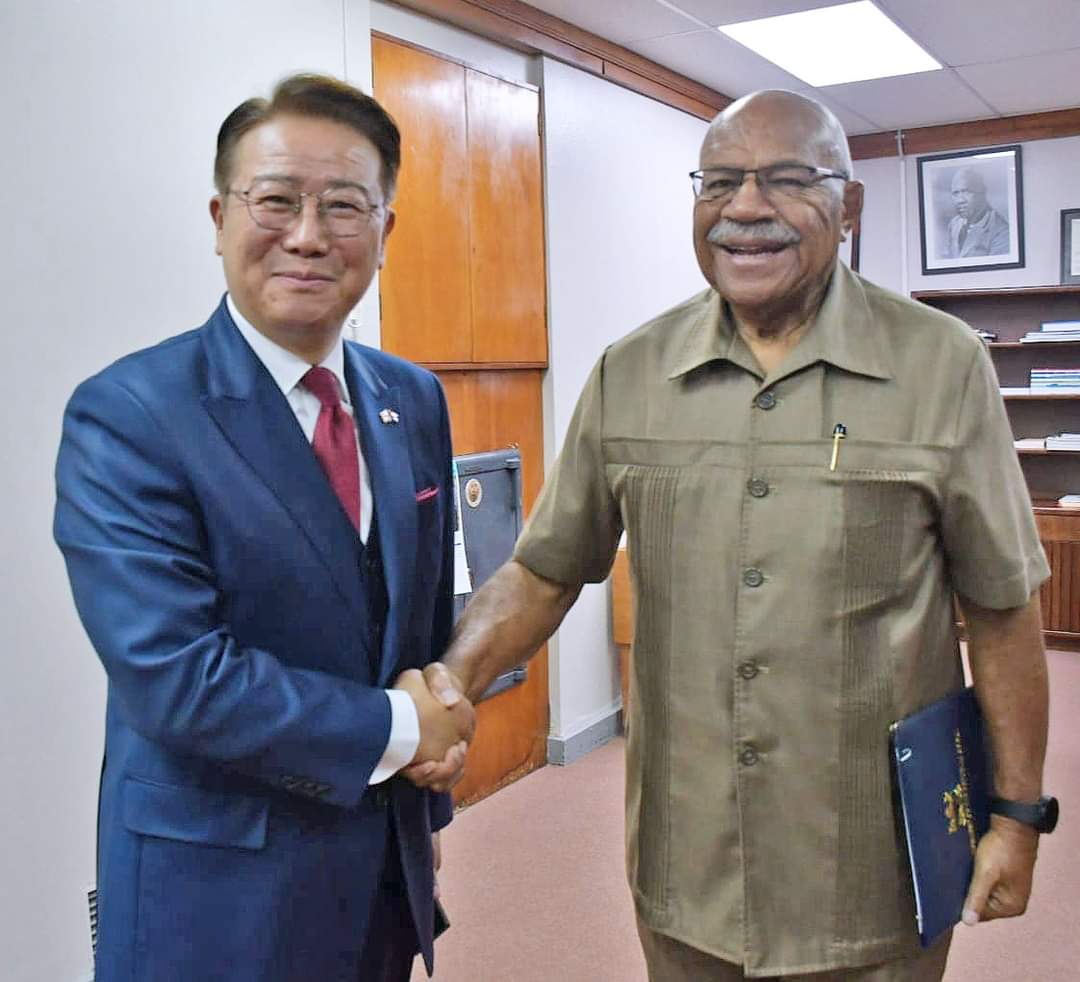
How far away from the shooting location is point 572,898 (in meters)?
3.41

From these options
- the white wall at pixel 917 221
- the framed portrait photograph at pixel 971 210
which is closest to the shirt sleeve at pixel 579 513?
the white wall at pixel 917 221

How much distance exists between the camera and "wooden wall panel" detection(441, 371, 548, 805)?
4059 mm

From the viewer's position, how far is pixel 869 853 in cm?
149

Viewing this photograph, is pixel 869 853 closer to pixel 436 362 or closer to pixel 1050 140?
pixel 436 362

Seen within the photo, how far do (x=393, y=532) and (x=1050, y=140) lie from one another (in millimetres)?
6167

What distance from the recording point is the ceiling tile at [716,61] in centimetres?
470

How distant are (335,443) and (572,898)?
2355 millimetres

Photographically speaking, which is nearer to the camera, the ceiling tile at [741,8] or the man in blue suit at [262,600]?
the man in blue suit at [262,600]

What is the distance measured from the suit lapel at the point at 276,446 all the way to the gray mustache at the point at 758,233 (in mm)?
612

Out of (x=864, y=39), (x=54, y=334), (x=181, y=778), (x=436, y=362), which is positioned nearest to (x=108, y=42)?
(x=54, y=334)

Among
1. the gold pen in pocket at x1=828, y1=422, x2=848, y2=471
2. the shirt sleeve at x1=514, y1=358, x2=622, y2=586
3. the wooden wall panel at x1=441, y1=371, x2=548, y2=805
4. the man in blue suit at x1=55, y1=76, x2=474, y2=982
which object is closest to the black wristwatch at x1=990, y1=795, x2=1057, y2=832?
the gold pen in pocket at x1=828, y1=422, x2=848, y2=471

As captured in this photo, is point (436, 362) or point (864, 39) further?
point (864, 39)

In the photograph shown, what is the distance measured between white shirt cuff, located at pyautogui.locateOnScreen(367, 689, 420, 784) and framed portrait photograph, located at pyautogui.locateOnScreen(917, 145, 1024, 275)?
6179mm

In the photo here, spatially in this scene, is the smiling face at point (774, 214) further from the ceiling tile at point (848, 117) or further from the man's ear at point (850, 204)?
the ceiling tile at point (848, 117)
